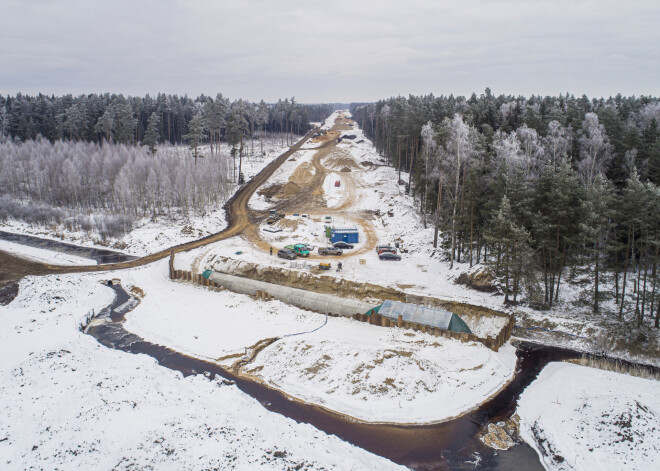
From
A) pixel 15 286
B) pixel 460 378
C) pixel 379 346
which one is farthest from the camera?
pixel 15 286

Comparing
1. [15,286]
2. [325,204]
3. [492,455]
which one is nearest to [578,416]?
[492,455]

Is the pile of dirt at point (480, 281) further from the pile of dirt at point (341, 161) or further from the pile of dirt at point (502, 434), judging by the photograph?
the pile of dirt at point (341, 161)

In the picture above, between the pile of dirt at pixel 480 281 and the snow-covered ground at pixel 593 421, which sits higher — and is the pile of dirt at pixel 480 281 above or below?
above

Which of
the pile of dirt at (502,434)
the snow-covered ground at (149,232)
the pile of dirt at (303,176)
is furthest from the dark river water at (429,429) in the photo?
the pile of dirt at (303,176)

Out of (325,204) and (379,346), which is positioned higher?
(325,204)

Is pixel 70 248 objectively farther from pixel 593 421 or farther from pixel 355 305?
pixel 593 421

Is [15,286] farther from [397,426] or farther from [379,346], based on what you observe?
[397,426]

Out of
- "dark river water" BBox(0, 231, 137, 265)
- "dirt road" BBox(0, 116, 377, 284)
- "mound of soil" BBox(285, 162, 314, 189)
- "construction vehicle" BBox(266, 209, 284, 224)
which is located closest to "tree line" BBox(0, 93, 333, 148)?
"mound of soil" BBox(285, 162, 314, 189)
